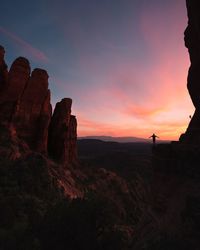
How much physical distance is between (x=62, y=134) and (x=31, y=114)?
871 cm

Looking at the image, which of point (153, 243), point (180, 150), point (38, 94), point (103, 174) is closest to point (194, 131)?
point (180, 150)

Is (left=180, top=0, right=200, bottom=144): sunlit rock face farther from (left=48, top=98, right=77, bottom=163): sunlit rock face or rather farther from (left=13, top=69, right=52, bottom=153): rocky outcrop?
(left=48, top=98, right=77, bottom=163): sunlit rock face

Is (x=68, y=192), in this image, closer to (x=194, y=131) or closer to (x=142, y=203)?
(x=142, y=203)

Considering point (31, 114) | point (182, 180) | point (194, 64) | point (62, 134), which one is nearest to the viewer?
point (182, 180)

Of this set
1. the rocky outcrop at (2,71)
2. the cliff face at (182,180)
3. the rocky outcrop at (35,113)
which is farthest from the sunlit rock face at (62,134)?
the cliff face at (182,180)

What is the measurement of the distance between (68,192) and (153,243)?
112ft

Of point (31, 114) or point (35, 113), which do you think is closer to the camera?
point (31, 114)

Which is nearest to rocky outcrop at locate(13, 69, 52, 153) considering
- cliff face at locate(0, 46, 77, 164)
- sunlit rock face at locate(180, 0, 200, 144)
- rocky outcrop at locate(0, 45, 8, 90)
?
cliff face at locate(0, 46, 77, 164)

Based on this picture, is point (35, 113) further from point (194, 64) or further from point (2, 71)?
point (194, 64)

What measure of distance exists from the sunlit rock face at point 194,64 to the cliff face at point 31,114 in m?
37.3

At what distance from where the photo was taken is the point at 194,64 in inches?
1096

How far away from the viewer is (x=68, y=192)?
5303 cm

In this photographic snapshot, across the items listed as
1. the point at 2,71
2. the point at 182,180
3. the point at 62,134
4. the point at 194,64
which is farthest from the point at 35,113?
the point at 182,180

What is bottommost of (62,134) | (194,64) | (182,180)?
(182,180)
